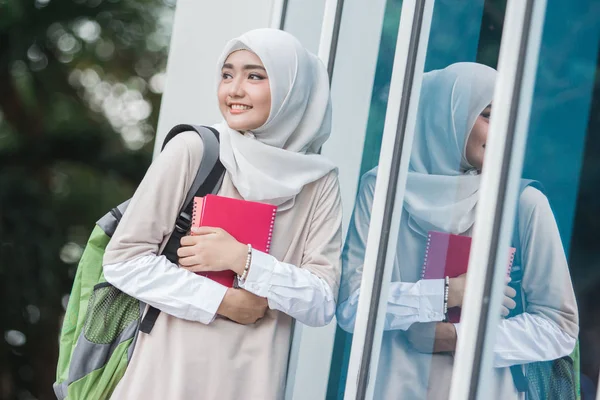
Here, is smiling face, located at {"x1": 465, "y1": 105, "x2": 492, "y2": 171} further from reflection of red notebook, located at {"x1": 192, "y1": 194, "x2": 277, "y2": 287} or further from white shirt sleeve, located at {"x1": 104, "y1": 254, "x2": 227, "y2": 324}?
white shirt sleeve, located at {"x1": 104, "y1": 254, "x2": 227, "y2": 324}

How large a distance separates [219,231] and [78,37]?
A: 647 cm

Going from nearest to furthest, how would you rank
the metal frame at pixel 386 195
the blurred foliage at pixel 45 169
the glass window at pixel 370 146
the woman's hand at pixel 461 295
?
the woman's hand at pixel 461 295 → the metal frame at pixel 386 195 → the glass window at pixel 370 146 → the blurred foliage at pixel 45 169

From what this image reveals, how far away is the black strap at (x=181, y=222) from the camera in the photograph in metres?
2.08

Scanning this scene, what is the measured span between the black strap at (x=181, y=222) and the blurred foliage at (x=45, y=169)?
218 inches

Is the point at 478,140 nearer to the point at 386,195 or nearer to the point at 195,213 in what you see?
the point at 386,195

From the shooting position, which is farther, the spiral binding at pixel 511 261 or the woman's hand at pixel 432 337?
the woman's hand at pixel 432 337

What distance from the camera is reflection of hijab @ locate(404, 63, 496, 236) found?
186 centimetres

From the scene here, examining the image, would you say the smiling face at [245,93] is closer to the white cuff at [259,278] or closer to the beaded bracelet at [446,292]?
the white cuff at [259,278]

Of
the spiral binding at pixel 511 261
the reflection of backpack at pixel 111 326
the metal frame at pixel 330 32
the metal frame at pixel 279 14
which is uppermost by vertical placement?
the metal frame at pixel 279 14

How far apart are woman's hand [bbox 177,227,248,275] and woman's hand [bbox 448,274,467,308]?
1.58 feet

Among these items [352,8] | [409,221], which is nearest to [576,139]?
[409,221]

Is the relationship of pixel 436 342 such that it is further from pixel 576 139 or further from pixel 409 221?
pixel 576 139

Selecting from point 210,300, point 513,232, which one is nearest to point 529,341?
point 513,232

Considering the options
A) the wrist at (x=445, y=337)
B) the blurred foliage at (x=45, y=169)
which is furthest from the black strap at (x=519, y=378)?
the blurred foliage at (x=45, y=169)
